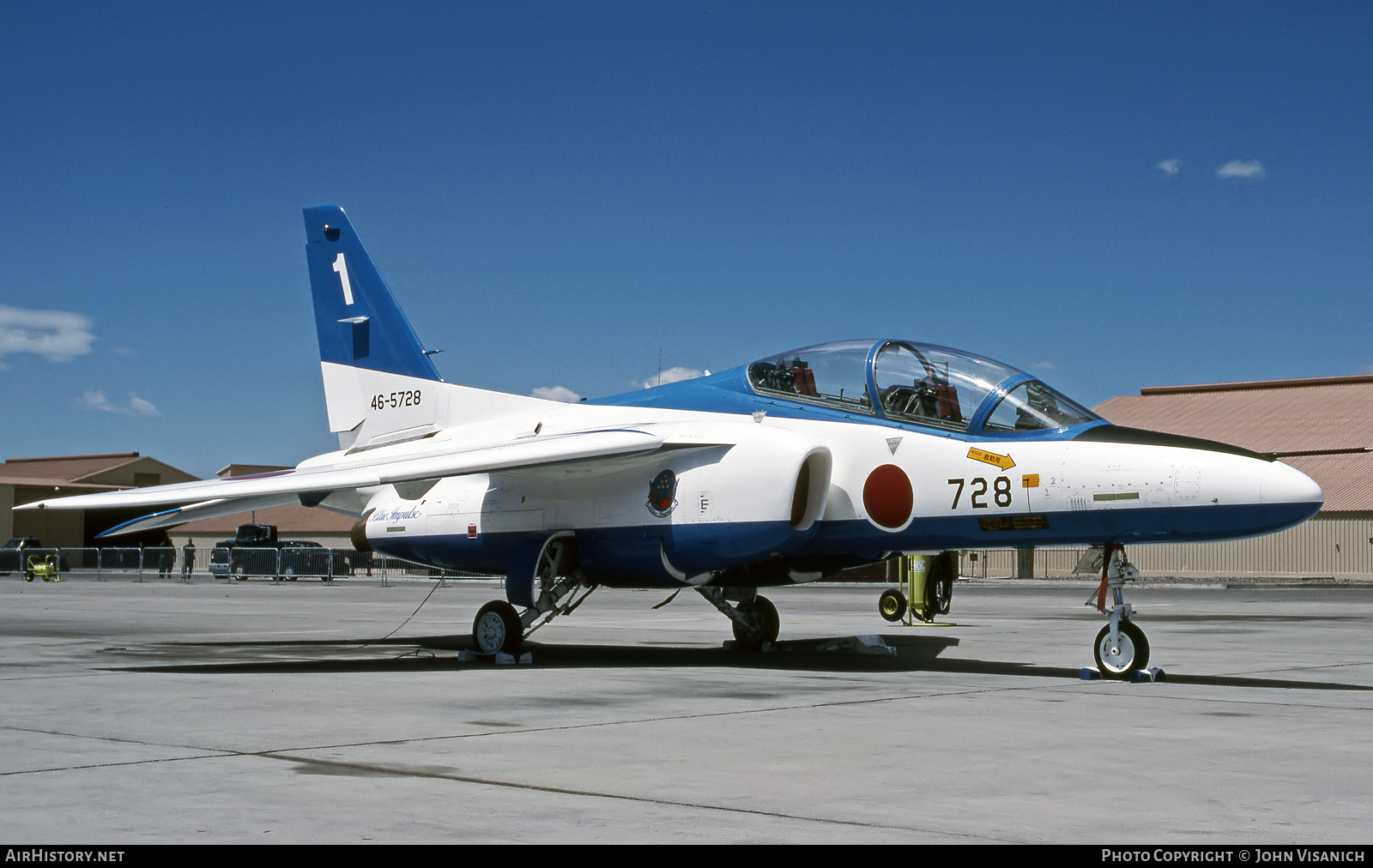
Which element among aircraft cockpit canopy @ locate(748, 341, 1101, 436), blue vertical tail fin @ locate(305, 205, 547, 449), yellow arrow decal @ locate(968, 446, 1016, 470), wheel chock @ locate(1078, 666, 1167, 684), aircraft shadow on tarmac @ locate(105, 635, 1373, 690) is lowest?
aircraft shadow on tarmac @ locate(105, 635, 1373, 690)

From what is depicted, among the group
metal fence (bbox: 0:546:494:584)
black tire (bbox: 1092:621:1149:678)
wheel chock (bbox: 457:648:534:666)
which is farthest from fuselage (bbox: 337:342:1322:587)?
metal fence (bbox: 0:546:494:584)

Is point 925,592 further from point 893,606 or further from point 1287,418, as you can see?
point 1287,418

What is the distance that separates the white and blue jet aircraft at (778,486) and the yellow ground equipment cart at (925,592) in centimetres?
525

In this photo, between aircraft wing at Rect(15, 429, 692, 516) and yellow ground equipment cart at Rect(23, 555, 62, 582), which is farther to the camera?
yellow ground equipment cart at Rect(23, 555, 62, 582)

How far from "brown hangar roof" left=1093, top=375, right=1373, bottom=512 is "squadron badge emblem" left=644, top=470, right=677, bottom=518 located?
38.1 m

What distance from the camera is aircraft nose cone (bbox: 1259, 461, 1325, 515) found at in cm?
928

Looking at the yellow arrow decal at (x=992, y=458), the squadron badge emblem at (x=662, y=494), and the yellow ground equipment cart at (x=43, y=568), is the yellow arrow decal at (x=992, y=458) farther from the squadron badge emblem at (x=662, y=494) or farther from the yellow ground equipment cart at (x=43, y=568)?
the yellow ground equipment cart at (x=43, y=568)

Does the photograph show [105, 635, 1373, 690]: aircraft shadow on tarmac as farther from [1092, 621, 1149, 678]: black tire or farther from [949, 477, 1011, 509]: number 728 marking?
[949, 477, 1011, 509]: number 728 marking

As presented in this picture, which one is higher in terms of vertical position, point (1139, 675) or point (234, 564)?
point (1139, 675)

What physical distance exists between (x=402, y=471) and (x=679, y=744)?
18.9ft

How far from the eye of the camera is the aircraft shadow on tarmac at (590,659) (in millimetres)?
11547

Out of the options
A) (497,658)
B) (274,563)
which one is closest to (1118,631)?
(497,658)

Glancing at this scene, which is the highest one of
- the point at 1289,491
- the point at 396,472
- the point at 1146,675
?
the point at 396,472

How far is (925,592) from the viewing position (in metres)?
19.4
